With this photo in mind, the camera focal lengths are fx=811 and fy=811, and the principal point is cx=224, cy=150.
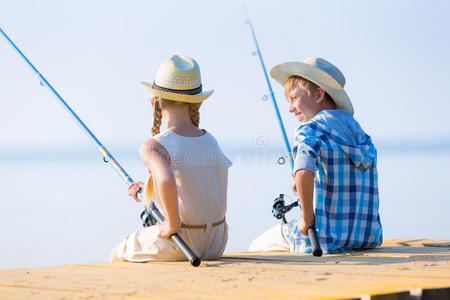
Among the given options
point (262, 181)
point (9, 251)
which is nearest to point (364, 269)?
point (9, 251)

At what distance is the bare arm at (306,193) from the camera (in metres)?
3.31

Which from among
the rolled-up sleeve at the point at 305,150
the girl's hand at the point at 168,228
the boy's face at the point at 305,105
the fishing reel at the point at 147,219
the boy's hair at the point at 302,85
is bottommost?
the girl's hand at the point at 168,228

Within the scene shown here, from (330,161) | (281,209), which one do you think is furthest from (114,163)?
(330,161)

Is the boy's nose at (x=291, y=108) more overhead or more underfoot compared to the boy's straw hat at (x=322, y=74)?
more underfoot

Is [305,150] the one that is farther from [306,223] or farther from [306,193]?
[306,223]

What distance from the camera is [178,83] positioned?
3.27m

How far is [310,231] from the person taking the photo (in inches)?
131

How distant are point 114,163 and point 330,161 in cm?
110

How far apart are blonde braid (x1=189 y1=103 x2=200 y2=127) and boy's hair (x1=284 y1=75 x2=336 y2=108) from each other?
615 mm

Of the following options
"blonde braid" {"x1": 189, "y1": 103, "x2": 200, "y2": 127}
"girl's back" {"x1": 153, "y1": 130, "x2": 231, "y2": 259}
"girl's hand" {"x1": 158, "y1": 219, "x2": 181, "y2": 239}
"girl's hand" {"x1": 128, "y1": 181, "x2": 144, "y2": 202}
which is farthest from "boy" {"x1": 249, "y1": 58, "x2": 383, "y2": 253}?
"girl's hand" {"x1": 128, "y1": 181, "x2": 144, "y2": 202}

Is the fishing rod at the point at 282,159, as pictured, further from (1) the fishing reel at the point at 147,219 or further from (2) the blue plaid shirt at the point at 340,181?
(1) the fishing reel at the point at 147,219

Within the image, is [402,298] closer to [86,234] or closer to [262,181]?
[86,234]

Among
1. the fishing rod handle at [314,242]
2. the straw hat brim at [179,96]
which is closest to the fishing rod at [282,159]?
the fishing rod handle at [314,242]

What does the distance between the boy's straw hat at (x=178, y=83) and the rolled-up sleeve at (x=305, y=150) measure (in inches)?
17.2
